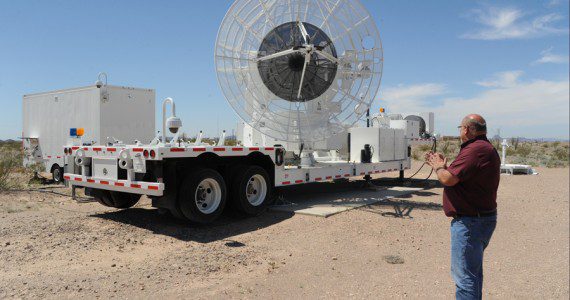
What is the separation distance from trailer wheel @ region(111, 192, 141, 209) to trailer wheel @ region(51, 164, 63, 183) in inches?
232

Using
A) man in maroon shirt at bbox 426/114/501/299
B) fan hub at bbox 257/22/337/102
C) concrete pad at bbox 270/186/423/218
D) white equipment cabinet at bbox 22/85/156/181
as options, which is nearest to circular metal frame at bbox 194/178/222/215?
concrete pad at bbox 270/186/423/218

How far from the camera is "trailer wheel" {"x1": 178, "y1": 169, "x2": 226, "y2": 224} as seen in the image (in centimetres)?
733

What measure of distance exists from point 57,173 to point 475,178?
43.1 ft

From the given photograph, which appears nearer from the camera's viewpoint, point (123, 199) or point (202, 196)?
point (202, 196)

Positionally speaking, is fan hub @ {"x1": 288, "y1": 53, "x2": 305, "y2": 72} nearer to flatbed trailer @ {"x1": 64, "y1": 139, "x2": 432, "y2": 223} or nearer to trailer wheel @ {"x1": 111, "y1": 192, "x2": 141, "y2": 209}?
flatbed trailer @ {"x1": 64, "y1": 139, "x2": 432, "y2": 223}

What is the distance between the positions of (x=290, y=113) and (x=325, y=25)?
78.7 inches

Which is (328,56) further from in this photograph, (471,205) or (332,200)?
(471,205)

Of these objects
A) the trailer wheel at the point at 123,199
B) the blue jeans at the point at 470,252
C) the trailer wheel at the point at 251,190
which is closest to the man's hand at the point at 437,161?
the blue jeans at the point at 470,252

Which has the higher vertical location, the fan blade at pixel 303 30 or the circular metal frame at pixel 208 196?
the fan blade at pixel 303 30

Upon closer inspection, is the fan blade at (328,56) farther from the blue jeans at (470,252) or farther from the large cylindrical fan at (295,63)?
the blue jeans at (470,252)

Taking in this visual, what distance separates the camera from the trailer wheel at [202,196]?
733 cm

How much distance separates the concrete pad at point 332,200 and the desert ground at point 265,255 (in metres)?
0.30

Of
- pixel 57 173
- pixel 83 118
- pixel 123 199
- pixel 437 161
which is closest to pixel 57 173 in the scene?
pixel 57 173

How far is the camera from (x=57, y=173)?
1402 centimetres
